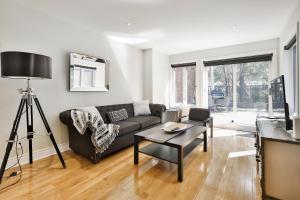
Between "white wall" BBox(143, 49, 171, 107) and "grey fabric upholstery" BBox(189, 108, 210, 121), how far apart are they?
1388 mm

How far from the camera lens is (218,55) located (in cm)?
458

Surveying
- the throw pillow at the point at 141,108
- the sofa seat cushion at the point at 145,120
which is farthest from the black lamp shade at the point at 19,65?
the throw pillow at the point at 141,108

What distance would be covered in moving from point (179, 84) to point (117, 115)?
288cm

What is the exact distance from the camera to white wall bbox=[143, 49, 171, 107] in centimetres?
473

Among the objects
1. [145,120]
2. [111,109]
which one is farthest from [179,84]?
[111,109]

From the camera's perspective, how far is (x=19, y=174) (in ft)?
6.87

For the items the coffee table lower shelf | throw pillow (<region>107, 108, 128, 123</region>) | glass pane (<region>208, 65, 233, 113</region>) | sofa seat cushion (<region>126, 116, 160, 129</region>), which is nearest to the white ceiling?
glass pane (<region>208, 65, 233, 113</region>)

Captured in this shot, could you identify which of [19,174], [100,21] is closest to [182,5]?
[100,21]

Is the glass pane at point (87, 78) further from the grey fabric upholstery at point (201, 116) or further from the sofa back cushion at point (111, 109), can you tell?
the grey fabric upholstery at point (201, 116)

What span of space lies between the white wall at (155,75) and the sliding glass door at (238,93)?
143 centimetres

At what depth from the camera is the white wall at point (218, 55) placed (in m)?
3.85

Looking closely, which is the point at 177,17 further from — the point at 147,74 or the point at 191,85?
the point at 191,85

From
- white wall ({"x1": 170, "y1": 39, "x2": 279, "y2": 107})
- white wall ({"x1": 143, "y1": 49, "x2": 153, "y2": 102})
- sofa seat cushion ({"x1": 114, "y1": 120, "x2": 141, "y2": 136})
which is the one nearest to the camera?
sofa seat cushion ({"x1": 114, "y1": 120, "x2": 141, "y2": 136})

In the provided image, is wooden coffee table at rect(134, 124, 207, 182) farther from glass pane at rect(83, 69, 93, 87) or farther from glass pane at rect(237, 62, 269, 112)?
glass pane at rect(237, 62, 269, 112)
